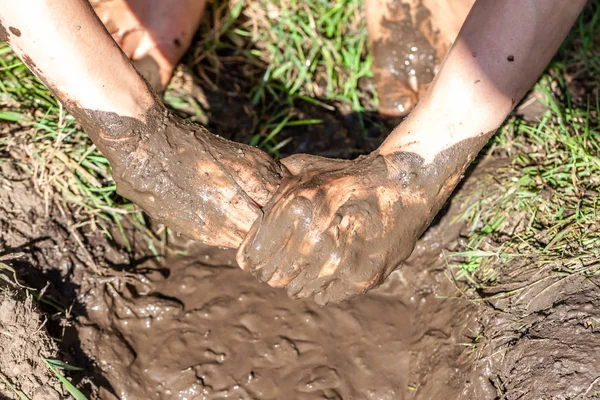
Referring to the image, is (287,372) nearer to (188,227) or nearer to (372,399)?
(372,399)

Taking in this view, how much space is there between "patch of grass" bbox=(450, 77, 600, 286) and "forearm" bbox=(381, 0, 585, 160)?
1.35 ft

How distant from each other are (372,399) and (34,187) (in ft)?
4.62

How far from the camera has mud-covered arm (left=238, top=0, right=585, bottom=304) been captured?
1985 millimetres

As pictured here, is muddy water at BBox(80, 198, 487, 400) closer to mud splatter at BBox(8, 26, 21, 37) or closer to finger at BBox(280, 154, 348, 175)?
finger at BBox(280, 154, 348, 175)

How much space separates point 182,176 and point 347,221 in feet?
1.65

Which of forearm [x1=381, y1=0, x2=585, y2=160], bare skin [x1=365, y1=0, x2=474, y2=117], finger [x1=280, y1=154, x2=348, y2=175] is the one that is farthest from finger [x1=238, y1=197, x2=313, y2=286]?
bare skin [x1=365, y1=0, x2=474, y2=117]

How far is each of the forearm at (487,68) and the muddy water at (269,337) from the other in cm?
57

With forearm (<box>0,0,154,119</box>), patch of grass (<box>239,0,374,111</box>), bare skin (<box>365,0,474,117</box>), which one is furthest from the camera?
patch of grass (<box>239,0,374,111</box>)

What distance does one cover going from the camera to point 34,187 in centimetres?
250

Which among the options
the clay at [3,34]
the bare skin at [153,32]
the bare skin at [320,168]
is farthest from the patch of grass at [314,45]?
the clay at [3,34]

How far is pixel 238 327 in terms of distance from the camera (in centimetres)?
242

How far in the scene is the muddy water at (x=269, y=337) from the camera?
7.47 ft

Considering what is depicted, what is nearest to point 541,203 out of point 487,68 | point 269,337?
point 487,68

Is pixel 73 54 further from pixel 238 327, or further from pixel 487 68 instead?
pixel 487 68
